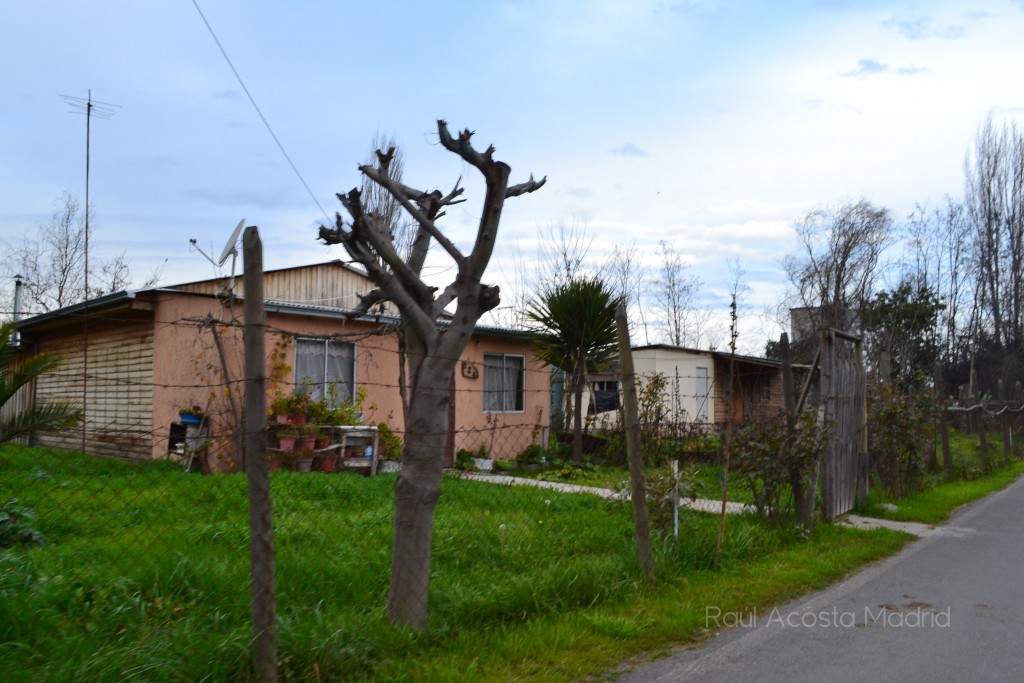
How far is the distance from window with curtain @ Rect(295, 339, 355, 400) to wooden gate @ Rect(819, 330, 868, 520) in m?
7.56

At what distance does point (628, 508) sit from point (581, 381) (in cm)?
637

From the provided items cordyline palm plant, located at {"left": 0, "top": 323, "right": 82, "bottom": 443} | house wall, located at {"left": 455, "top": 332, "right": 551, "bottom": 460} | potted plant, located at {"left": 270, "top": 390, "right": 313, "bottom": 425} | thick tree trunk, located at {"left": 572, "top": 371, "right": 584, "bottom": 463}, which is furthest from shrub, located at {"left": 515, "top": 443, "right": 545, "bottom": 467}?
cordyline palm plant, located at {"left": 0, "top": 323, "right": 82, "bottom": 443}

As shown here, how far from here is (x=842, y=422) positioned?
10773 mm

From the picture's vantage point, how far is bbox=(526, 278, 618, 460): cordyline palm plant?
50.9 ft

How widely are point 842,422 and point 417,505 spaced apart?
291 inches

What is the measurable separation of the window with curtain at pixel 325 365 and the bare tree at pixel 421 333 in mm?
9160

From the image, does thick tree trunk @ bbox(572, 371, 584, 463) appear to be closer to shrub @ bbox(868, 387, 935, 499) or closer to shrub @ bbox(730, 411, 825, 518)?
shrub @ bbox(868, 387, 935, 499)

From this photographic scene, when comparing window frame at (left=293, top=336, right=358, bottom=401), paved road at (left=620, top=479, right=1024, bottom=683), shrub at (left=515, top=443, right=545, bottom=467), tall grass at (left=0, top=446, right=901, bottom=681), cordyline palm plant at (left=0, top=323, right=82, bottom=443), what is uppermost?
window frame at (left=293, top=336, right=358, bottom=401)

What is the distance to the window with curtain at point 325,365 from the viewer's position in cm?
1454

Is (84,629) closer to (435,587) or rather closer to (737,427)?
(435,587)

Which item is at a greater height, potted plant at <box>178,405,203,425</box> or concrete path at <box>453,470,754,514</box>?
potted plant at <box>178,405,203,425</box>

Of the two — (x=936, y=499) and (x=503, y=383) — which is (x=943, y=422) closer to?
(x=936, y=499)

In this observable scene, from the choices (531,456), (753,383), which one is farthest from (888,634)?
(753,383)

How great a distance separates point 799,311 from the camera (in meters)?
38.5
